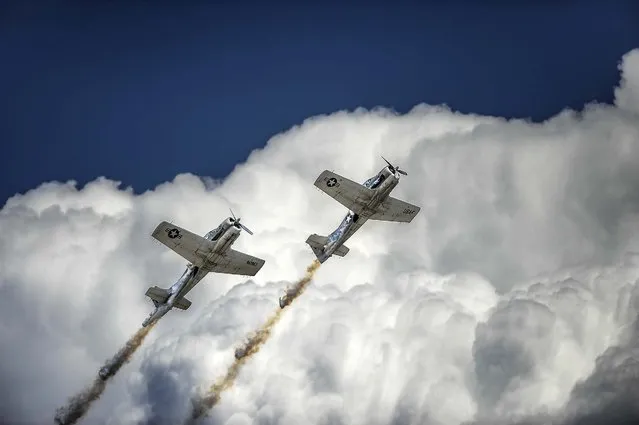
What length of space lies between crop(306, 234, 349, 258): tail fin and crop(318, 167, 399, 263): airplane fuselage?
38 centimetres

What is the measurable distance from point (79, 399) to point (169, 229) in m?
33.6

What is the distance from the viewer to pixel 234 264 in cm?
14325

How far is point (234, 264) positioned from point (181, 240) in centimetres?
892

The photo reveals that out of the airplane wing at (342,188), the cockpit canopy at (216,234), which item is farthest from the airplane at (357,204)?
the cockpit canopy at (216,234)

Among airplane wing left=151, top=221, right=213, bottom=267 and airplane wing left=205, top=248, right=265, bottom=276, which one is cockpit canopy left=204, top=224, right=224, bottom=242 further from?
airplane wing left=205, top=248, right=265, bottom=276

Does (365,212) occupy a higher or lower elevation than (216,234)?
higher

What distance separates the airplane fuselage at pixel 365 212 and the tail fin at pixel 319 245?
38 centimetres

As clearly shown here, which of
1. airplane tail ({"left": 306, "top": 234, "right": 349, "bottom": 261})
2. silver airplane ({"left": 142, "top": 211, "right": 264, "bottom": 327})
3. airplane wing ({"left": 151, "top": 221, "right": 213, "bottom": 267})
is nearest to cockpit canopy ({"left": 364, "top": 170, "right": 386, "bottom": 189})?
airplane tail ({"left": 306, "top": 234, "right": 349, "bottom": 261})

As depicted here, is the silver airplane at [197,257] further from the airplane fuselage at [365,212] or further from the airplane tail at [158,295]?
the airplane fuselage at [365,212]

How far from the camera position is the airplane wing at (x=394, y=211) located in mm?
144375

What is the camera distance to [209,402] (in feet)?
531

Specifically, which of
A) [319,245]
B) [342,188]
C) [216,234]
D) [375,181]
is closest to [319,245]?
[319,245]

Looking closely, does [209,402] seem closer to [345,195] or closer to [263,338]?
[263,338]

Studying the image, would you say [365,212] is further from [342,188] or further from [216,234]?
[216,234]
